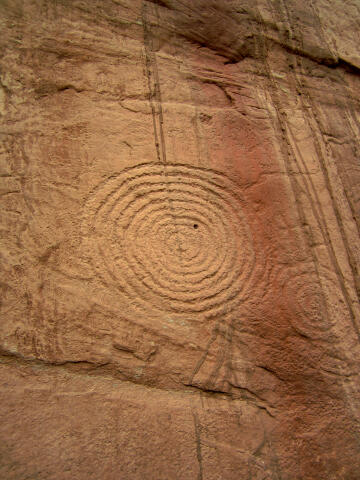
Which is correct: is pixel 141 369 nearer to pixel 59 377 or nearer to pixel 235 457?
pixel 59 377

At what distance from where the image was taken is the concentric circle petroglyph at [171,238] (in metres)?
2.44

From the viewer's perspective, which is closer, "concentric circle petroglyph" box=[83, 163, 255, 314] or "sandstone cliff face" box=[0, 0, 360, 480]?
"sandstone cliff face" box=[0, 0, 360, 480]

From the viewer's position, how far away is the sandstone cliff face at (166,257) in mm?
2127

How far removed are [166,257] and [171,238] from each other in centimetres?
13

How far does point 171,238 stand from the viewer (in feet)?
8.45

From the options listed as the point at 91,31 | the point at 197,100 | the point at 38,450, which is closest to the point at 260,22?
the point at 197,100

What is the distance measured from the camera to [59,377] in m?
2.13

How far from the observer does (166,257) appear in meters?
2.53

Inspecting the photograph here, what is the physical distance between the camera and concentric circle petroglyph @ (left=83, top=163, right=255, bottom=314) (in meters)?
2.44

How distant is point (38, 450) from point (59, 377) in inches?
13.9

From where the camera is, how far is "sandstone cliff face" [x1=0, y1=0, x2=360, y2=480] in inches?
83.7

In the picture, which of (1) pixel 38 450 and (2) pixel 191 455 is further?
Result: (2) pixel 191 455

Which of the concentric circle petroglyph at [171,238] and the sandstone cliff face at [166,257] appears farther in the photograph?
the concentric circle petroglyph at [171,238]

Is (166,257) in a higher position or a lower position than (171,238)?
lower
